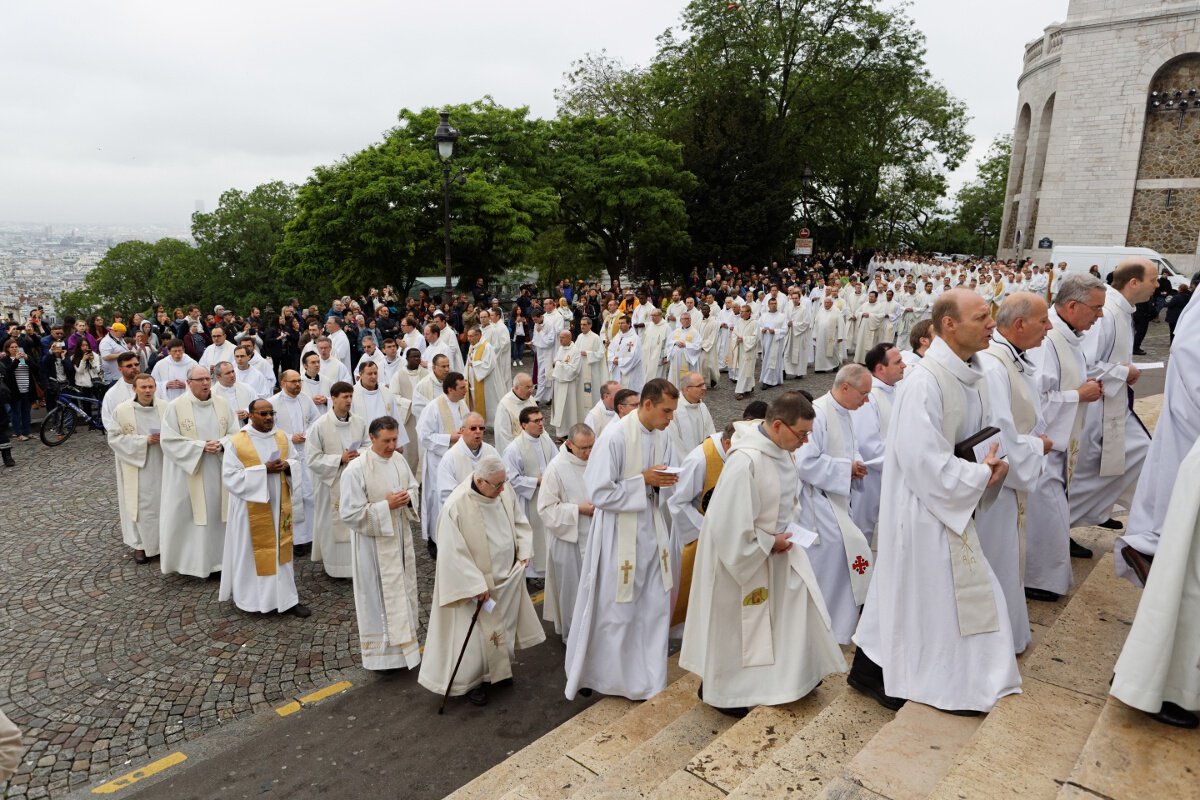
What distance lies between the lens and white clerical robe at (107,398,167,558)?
7539 millimetres

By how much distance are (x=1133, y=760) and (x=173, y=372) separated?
9980 mm

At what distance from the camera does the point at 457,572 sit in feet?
16.4

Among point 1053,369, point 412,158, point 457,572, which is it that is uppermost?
point 412,158

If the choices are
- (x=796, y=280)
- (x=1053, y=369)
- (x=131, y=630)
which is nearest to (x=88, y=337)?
(x=131, y=630)

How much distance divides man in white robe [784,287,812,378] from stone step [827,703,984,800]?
1368 centimetres

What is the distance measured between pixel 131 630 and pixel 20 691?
91cm

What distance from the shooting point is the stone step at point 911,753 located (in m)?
2.93

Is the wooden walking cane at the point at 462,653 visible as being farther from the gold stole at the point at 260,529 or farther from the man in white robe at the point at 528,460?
the gold stole at the point at 260,529

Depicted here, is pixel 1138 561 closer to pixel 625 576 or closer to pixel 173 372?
pixel 625 576

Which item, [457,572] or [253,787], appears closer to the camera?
[253,787]

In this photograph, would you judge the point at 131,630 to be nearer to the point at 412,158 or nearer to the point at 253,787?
the point at 253,787

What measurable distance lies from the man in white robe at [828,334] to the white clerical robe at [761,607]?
14.2 m

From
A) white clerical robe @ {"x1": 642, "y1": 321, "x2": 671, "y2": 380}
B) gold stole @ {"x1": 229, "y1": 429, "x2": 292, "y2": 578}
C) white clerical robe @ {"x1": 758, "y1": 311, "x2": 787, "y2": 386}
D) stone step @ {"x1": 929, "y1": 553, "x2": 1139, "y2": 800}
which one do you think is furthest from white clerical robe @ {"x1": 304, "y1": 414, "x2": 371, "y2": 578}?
white clerical robe @ {"x1": 758, "y1": 311, "x2": 787, "y2": 386}

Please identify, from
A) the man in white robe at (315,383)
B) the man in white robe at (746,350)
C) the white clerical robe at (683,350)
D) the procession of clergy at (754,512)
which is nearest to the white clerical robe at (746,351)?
the man in white robe at (746,350)
